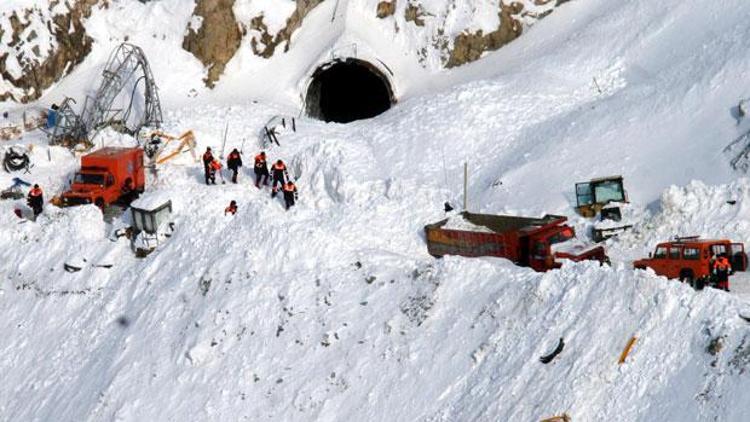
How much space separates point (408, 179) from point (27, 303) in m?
12.0

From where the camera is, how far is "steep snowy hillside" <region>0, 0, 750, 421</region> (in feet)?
81.6

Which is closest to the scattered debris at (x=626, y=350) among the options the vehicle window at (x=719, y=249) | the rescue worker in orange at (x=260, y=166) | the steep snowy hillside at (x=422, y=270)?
the steep snowy hillside at (x=422, y=270)

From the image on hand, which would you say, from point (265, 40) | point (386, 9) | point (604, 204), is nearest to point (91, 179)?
point (265, 40)

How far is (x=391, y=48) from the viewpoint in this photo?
44.4 m

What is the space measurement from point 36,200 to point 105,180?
2274mm

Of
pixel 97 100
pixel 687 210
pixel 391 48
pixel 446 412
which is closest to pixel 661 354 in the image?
pixel 446 412

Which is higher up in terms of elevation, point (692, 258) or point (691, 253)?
point (691, 253)

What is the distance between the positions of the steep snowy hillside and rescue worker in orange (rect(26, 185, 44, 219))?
477 mm

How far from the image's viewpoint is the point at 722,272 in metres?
25.8

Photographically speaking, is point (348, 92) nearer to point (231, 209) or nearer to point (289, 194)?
point (289, 194)

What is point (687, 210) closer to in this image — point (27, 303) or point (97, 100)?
point (27, 303)

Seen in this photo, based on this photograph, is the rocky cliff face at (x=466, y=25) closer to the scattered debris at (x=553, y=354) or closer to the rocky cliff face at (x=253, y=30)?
the rocky cliff face at (x=253, y=30)

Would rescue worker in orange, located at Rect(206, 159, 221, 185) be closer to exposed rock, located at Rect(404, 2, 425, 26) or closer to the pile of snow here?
exposed rock, located at Rect(404, 2, 425, 26)

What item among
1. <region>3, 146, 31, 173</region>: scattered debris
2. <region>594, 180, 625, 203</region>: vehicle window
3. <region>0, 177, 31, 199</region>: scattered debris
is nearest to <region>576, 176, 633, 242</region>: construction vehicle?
<region>594, 180, 625, 203</region>: vehicle window
